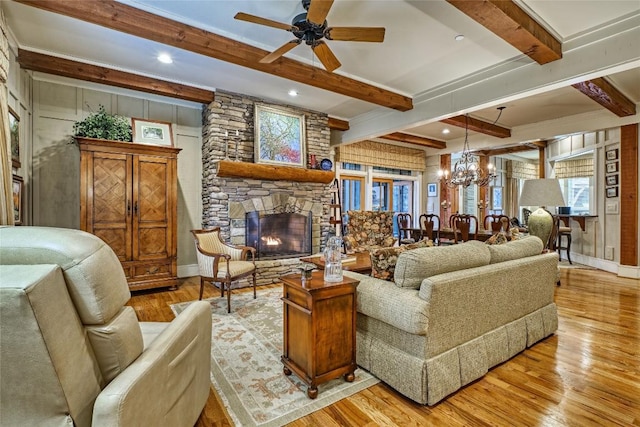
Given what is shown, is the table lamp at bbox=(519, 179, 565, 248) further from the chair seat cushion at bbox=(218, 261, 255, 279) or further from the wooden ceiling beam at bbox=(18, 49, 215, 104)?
the wooden ceiling beam at bbox=(18, 49, 215, 104)

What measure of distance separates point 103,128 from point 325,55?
3032mm

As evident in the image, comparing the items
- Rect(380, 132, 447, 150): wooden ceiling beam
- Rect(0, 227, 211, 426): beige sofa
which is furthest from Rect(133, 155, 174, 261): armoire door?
Rect(380, 132, 447, 150): wooden ceiling beam

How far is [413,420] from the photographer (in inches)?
68.8

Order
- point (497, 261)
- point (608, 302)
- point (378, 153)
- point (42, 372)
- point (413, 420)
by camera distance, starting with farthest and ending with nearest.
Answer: point (378, 153), point (608, 302), point (497, 261), point (413, 420), point (42, 372)

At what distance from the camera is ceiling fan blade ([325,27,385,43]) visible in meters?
2.44

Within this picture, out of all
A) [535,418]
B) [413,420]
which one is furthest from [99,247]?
[535,418]

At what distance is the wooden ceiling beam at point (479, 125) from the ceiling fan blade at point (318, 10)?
12.7 feet

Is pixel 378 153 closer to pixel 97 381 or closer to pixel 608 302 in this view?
pixel 608 302

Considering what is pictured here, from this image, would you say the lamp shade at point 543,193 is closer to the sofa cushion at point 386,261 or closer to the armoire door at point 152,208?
the sofa cushion at point 386,261

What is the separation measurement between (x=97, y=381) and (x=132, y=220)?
3538 millimetres

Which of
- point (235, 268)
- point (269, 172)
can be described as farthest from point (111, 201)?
point (269, 172)

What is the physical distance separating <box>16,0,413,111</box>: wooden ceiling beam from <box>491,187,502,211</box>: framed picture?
744 cm

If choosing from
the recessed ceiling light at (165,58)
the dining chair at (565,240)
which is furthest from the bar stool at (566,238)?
the recessed ceiling light at (165,58)

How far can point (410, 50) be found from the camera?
340 centimetres
